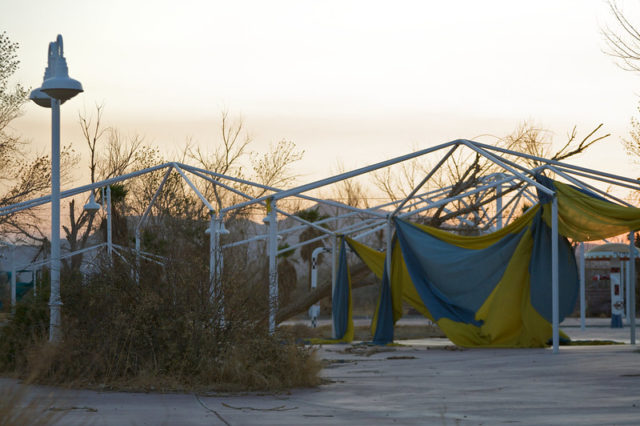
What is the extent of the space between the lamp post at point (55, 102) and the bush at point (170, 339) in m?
0.21

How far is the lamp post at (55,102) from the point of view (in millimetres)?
12398

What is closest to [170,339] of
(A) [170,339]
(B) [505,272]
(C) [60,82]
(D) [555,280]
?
(A) [170,339]

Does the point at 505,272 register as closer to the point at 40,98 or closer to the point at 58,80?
the point at 40,98

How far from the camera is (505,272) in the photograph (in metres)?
20.2

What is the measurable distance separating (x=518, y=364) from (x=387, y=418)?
Answer: 6.64m

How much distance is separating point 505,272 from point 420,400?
10048 millimetres

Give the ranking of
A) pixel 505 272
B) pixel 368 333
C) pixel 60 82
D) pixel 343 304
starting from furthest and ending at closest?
pixel 368 333 < pixel 343 304 < pixel 505 272 < pixel 60 82

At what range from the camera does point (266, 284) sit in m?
13.5

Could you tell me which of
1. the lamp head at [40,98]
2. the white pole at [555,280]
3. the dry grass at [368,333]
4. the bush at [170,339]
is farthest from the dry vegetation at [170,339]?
the dry grass at [368,333]

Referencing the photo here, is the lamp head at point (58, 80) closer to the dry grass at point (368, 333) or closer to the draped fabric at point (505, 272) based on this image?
the draped fabric at point (505, 272)

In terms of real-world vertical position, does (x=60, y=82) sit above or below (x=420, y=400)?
above

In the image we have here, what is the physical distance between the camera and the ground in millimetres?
8727

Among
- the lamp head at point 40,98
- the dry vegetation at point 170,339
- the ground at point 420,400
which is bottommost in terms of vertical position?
the ground at point 420,400

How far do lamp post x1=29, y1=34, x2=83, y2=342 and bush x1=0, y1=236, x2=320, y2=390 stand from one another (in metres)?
0.21
